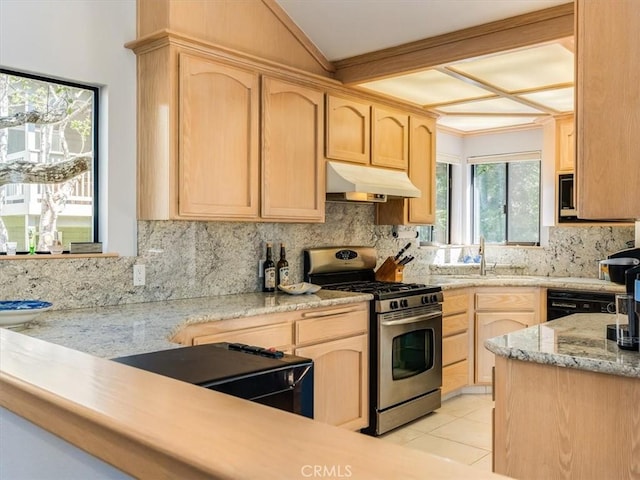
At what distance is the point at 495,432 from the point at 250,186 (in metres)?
1.92

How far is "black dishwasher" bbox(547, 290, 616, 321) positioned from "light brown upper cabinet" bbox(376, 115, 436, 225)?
116cm

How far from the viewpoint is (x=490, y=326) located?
15.0ft

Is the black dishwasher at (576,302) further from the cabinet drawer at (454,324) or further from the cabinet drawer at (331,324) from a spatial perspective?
the cabinet drawer at (331,324)

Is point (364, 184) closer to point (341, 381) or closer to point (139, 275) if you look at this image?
point (341, 381)

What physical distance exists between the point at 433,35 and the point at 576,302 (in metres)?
2.38

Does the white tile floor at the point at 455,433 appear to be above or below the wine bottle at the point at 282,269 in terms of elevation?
below

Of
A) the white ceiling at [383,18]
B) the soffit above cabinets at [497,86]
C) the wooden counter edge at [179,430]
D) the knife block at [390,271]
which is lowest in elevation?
the knife block at [390,271]

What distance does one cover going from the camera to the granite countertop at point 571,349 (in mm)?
1722

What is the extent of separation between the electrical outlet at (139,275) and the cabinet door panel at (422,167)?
230 centimetres

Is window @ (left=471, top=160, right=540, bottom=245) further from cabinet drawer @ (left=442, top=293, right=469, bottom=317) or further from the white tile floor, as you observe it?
the white tile floor

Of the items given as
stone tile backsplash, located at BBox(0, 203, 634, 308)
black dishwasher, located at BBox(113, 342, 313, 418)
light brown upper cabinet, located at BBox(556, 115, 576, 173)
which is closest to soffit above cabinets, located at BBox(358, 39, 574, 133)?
light brown upper cabinet, located at BBox(556, 115, 576, 173)

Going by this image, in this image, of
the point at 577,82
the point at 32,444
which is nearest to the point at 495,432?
the point at 577,82

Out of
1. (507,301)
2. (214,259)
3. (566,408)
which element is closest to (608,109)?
(566,408)

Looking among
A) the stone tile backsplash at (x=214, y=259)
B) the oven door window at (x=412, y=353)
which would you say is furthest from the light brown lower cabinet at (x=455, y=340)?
the stone tile backsplash at (x=214, y=259)
